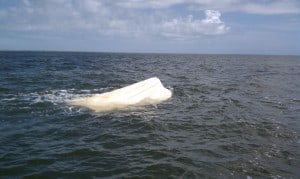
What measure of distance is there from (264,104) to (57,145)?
51.4ft

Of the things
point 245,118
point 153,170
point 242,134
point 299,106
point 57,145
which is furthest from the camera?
point 299,106

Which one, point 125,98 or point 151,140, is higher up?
point 125,98

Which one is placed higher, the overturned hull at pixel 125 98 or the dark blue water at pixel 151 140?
the overturned hull at pixel 125 98

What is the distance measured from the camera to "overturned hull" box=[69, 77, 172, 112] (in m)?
19.8

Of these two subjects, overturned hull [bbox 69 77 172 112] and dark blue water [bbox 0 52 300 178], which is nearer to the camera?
dark blue water [bbox 0 52 300 178]

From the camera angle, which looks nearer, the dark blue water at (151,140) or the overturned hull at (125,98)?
the dark blue water at (151,140)

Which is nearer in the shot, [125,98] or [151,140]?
[151,140]

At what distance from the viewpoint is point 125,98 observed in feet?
67.6

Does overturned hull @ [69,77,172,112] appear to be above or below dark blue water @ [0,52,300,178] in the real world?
above

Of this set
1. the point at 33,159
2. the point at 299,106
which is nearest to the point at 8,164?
the point at 33,159

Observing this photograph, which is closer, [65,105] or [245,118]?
[245,118]

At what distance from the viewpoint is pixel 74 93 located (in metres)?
25.5

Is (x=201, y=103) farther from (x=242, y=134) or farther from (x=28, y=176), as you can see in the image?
(x=28, y=176)

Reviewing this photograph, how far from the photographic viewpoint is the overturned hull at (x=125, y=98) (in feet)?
64.9
